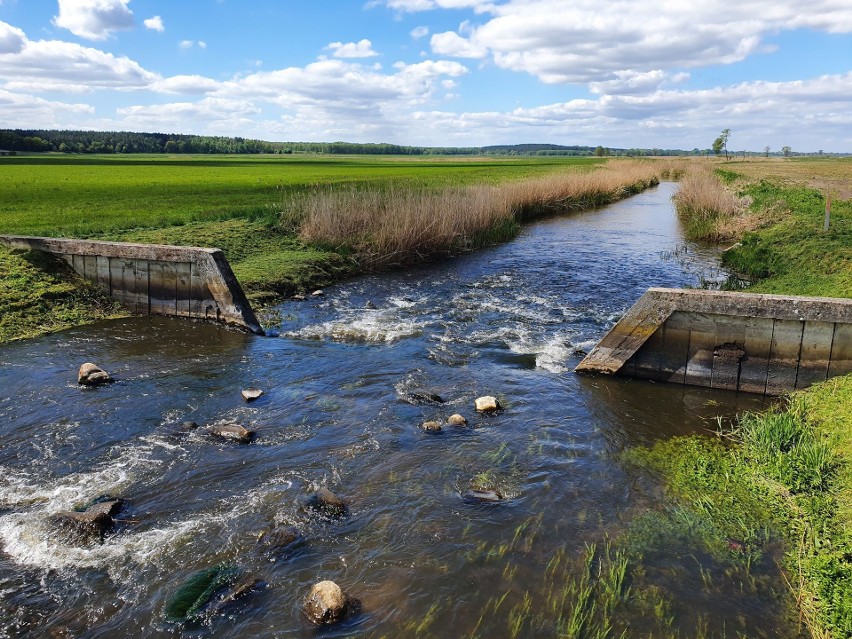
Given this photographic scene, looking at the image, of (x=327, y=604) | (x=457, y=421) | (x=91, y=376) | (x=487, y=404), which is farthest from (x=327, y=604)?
(x=91, y=376)

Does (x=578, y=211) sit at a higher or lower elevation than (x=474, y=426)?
higher

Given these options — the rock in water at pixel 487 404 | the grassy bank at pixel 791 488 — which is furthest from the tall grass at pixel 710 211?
the rock in water at pixel 487 404

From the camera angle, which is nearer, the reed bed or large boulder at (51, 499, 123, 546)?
large boulder at (51, 499, 123, 546)

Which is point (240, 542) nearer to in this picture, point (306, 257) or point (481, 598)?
point (481, 598)

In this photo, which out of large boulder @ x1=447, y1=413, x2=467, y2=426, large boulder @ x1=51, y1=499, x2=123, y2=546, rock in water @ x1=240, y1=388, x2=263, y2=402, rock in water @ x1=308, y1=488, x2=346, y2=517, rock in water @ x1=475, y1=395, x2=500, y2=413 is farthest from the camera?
rock in water @ x1=240, y1=388, x2=263, y2=402

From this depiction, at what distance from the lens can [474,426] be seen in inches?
324

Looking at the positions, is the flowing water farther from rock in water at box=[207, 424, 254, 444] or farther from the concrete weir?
the concrete weir

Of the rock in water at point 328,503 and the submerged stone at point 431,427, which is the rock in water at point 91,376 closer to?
the rock in water at point 328,503

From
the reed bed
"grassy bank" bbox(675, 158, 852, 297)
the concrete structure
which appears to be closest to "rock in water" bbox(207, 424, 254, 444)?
the concrete structure

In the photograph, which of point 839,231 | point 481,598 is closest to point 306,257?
point 481,598

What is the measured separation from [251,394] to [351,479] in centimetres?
296

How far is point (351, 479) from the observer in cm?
681

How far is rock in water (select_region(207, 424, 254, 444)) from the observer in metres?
7.62

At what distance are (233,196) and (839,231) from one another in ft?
92.0
